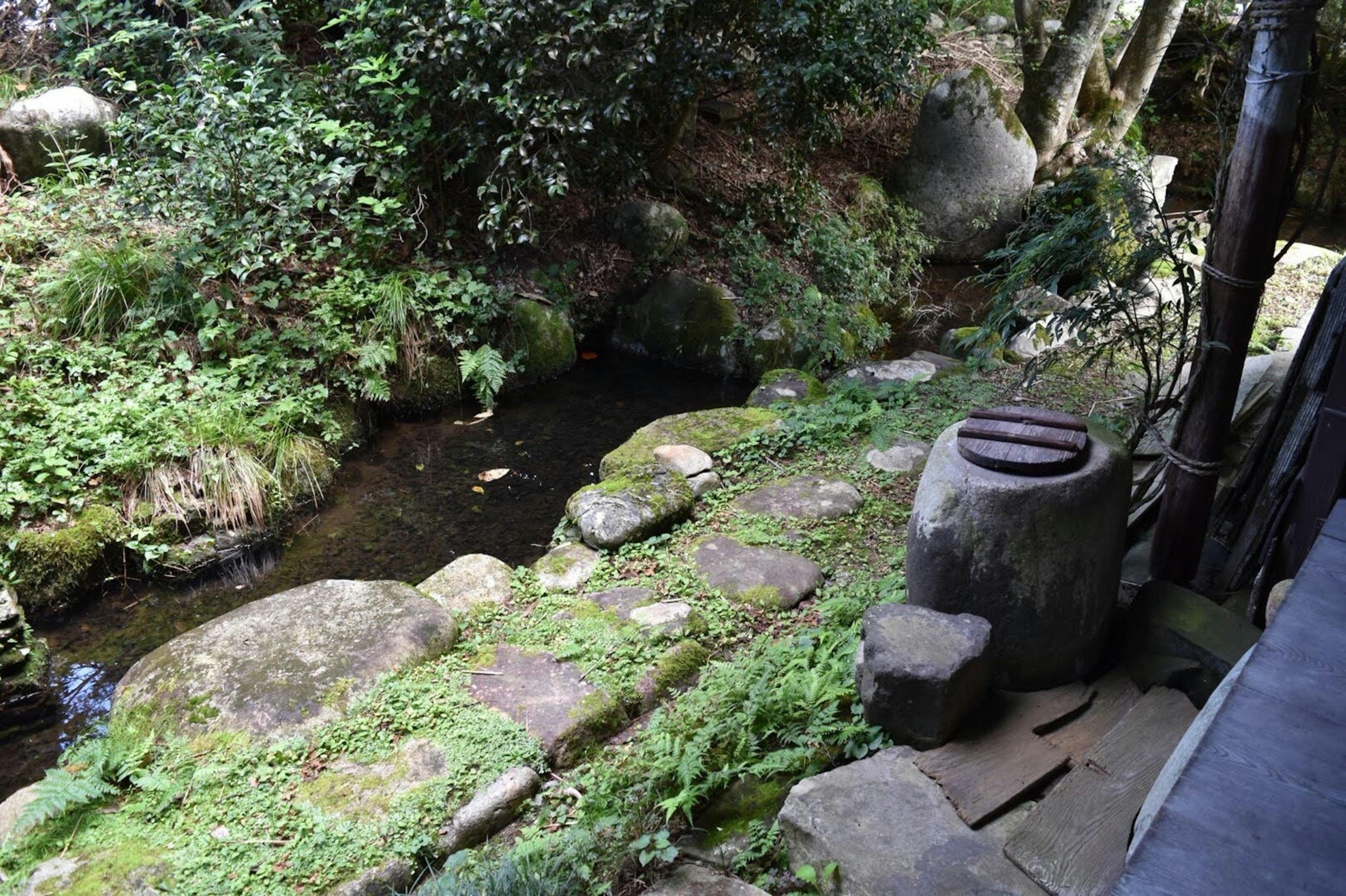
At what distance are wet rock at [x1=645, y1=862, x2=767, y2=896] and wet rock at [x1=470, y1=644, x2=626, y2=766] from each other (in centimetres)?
94

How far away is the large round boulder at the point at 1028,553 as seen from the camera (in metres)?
3.01

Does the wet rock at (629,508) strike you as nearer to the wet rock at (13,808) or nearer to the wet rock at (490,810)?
the wet rock at (490,810)

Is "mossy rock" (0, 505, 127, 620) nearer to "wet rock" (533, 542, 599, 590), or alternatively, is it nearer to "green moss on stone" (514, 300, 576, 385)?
"wet rock" (533, 542, 599, 590)

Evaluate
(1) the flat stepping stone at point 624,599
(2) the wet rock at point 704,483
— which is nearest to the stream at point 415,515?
(2) the wet rock at point 704,483

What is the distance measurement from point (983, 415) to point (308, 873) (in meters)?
2.87

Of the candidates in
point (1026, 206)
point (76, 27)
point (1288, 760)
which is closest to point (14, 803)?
point (1288, 760)

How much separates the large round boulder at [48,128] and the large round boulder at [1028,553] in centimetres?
772

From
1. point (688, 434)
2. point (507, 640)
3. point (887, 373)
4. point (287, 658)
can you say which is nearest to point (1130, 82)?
point (887, 373)

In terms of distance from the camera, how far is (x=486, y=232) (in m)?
7.91

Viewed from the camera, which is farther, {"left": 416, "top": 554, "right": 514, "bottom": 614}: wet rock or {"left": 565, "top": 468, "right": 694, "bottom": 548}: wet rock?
{"left": 565, "top": 468, "right": 694, "bottom": 548}: wet rock

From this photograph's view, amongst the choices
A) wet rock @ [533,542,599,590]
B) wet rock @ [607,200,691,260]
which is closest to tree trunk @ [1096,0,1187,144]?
wet rock @ [607,200,691,260]

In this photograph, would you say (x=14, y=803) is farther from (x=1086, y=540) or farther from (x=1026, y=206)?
(x=1026, y=206)

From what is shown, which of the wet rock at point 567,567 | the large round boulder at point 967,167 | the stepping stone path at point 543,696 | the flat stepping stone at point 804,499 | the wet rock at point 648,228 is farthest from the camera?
the large round boulder at point 967,167

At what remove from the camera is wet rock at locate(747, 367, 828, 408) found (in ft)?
22.8
